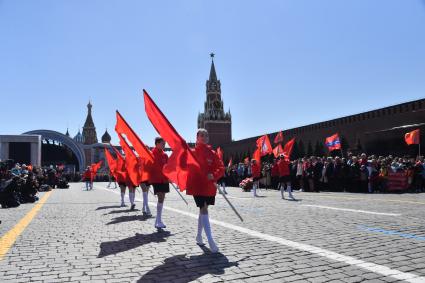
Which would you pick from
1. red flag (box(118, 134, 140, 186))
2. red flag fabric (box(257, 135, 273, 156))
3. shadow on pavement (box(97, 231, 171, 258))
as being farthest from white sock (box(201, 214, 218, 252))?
red flag fabric (box(257, 135, 273, 156))

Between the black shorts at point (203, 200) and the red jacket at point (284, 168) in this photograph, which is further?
the red jacket at point (284, 168)

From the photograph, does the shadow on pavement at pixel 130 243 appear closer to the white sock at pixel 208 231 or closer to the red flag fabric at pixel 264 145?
the white sock at pixel 208 231

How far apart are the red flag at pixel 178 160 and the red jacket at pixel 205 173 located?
0.05 ft

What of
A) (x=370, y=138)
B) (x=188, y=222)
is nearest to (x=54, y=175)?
(x=188, y=222)

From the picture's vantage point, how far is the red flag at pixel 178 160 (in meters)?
6.30

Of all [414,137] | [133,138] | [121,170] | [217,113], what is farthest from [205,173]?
[217,113]

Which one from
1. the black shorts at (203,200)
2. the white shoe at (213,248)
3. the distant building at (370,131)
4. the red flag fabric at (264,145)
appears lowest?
the white shoe at (213,248)

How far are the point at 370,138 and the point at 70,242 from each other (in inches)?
1986

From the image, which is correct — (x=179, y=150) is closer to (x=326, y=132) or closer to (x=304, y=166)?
(x=304, y=166)

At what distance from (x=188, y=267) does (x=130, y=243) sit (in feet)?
6.51

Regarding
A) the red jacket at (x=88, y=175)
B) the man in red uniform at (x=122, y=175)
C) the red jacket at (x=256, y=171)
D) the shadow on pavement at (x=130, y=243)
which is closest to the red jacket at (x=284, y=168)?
the red jacket at (x=256, y=171)

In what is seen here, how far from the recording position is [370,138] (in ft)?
170

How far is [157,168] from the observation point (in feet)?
28.8

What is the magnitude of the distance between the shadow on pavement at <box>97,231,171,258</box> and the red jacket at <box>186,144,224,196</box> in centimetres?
125
